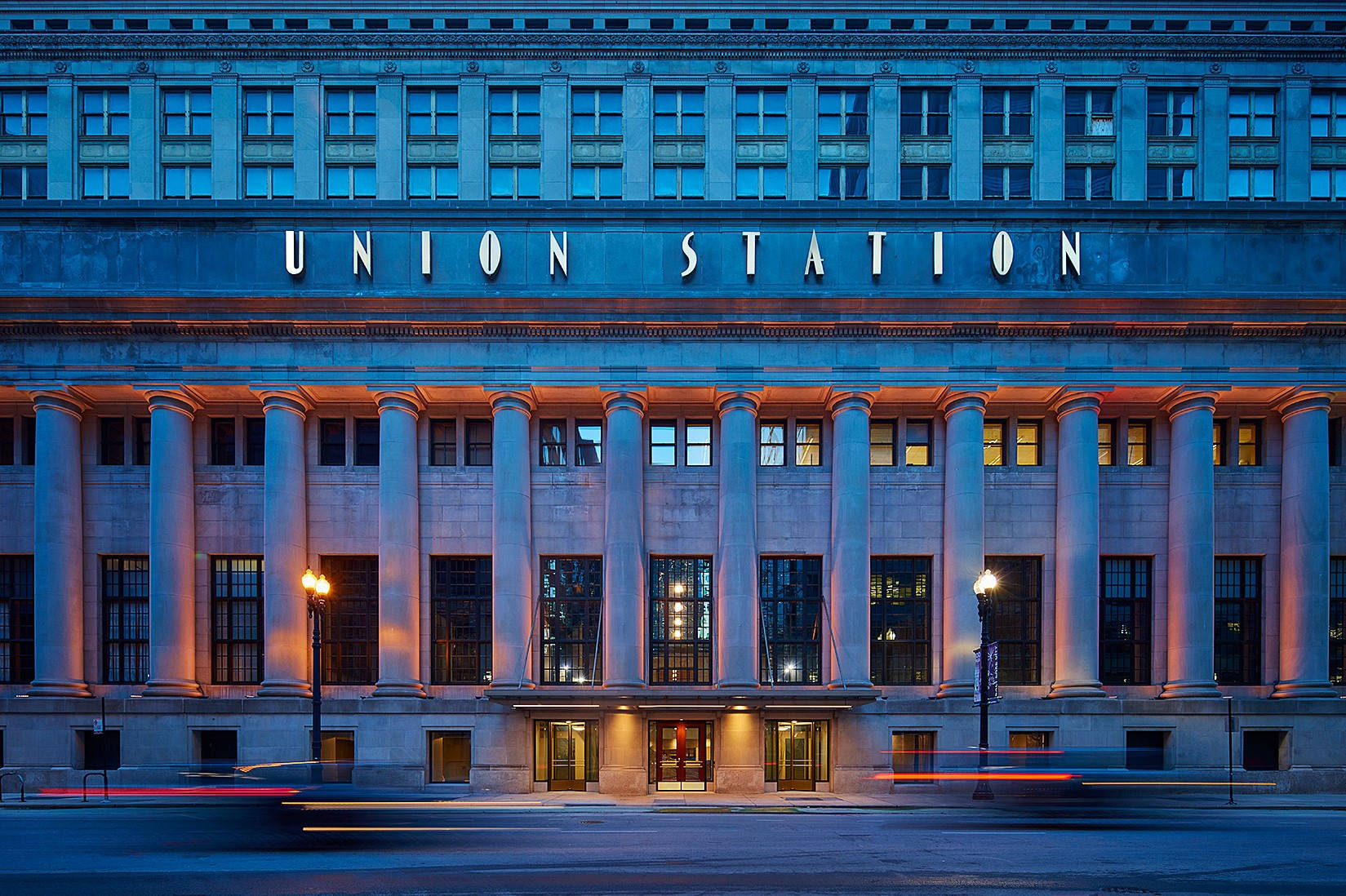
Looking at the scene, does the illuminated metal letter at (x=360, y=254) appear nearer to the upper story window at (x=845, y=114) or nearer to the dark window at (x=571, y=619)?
the dark window at (x=571, y=619)

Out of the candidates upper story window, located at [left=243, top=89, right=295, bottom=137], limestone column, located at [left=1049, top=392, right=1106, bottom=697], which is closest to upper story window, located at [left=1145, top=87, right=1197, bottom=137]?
limestone column, located at [left=1049, top=392, right=1106, bottom=697]

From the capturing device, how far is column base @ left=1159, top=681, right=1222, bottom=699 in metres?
28.5

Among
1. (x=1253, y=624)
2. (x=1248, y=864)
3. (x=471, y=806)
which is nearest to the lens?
(x=1248, y=864)

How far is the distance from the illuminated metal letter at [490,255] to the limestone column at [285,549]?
773 cm

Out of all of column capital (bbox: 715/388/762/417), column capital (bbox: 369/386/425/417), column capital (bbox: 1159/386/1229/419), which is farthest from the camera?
column capital (bbox: 715/388/762/417)

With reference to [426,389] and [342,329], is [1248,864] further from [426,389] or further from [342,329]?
[342,329]

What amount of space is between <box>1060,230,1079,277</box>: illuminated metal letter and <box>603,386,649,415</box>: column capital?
14.9 metres

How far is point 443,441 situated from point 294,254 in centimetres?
811

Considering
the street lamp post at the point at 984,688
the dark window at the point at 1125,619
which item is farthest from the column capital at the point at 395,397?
the dark window at the point at 1125,619

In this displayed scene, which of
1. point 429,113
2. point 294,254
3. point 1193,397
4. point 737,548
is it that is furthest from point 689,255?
point 1193,397

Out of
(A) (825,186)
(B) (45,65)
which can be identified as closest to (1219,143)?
(A) (825,186)

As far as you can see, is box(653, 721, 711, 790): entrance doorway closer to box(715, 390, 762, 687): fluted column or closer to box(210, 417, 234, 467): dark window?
box(715, 390, 762, 687): fluted column

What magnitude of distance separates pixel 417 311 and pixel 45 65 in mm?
22370

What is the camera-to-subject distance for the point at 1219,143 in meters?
35.8
